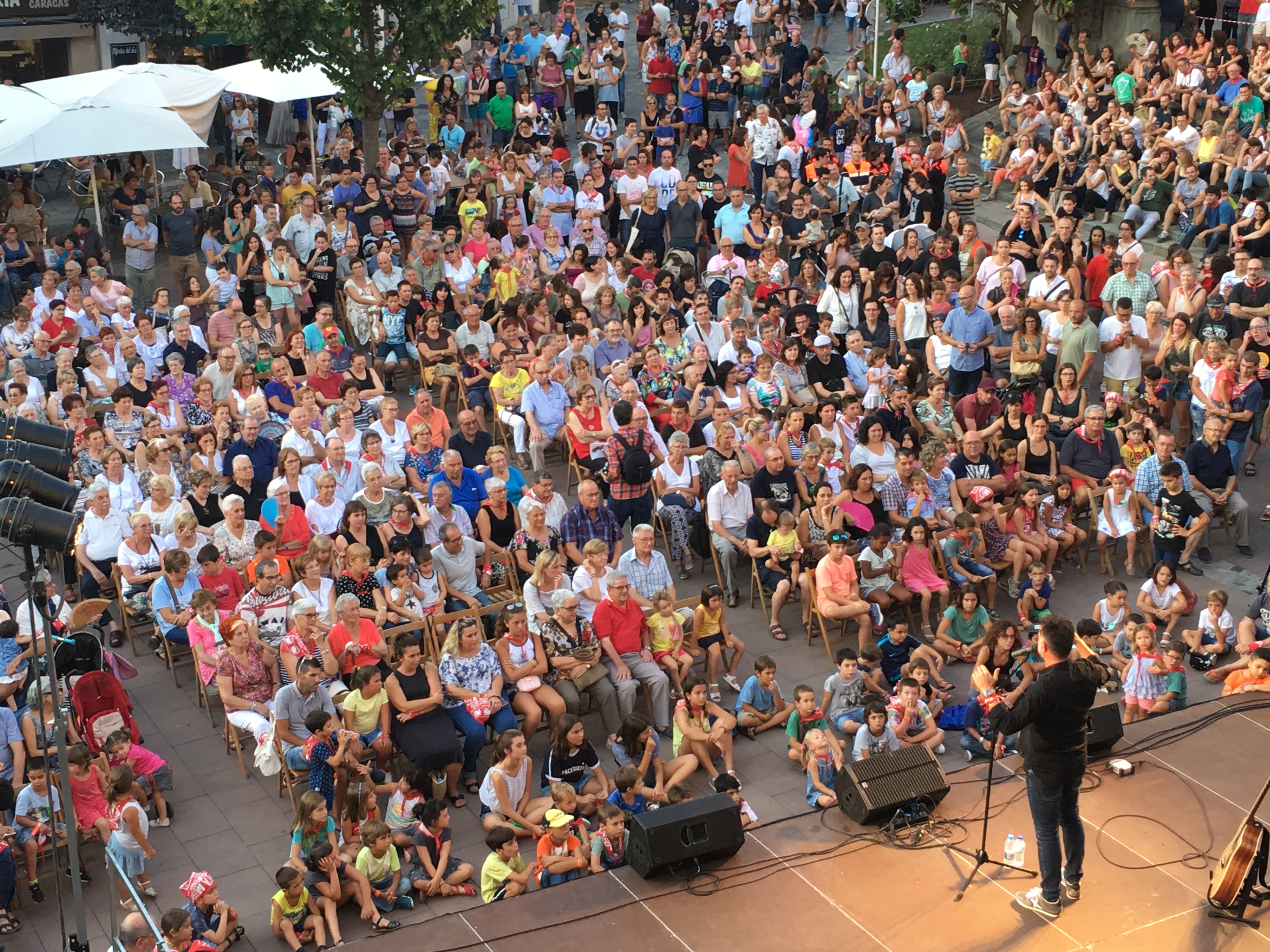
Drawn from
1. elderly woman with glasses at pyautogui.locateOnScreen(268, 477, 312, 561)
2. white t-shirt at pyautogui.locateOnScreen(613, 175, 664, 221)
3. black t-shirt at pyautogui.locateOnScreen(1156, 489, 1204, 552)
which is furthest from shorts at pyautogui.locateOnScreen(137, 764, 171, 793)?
white t-shirt at pyautogui.locateOnScreen(613, 175, 664, 221)

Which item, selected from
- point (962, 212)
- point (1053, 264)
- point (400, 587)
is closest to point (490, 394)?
point (400, 587)

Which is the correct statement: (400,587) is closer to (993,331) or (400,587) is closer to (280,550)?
(280,550)

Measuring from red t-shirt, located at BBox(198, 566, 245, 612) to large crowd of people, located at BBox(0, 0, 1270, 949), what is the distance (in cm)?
4

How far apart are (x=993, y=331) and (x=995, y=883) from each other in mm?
6698

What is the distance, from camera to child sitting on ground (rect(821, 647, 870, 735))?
938cm

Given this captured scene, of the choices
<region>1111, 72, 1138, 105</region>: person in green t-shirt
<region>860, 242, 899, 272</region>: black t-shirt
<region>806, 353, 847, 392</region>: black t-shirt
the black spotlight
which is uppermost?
<region>1111, 72, 1138, 105</region>: person in green t-shirt

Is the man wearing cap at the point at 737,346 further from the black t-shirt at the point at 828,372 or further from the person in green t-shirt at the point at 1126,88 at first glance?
the person in green t-shirt at the point at 1126,88

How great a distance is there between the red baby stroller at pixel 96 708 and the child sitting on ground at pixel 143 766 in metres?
0.08

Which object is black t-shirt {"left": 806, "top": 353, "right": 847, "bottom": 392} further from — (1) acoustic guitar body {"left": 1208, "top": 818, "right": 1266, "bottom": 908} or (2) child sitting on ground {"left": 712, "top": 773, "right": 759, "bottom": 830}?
(1) acoustic guitar body {"left": 1208, "top": 818, "right": 1266, "bottom": 908}

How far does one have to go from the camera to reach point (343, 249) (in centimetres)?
1510

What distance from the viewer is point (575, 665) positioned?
31.3 feet

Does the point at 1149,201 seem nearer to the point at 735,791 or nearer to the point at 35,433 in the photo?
the point at 735,791

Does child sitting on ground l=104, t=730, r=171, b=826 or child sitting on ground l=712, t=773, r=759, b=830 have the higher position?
child sitting on ground l=104, t=730, r=171, b=826

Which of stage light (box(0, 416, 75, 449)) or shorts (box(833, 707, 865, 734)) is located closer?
stage light (box(0, 416, 75, 449))
